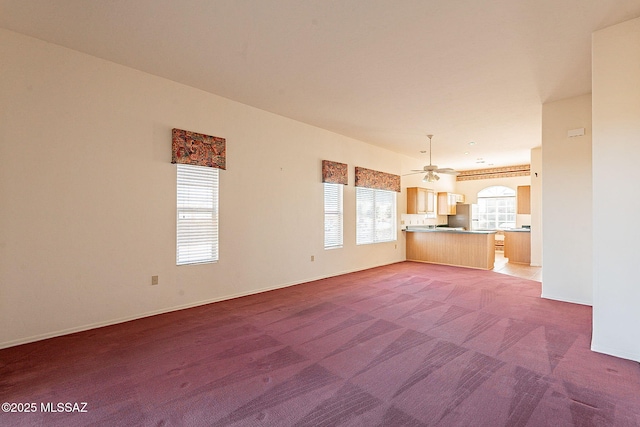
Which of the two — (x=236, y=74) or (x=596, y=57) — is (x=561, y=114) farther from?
(x=236, y=74)

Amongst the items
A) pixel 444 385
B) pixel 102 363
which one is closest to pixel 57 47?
pixel 102 363

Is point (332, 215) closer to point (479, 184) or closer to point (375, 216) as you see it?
point (375, 216)

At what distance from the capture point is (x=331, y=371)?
2.40m

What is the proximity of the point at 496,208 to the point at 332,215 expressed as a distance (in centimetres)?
773

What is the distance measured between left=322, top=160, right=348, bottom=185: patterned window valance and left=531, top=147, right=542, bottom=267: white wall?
16.9ft

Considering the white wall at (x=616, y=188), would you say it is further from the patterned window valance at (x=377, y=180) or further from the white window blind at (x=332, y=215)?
the patterned window valance at (x=377, y=180)

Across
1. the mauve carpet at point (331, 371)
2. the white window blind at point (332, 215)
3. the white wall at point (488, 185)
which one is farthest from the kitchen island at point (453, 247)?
the mauve carpet at point (331, 371)

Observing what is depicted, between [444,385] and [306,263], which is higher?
[306,263]

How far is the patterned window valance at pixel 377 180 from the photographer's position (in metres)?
6.72

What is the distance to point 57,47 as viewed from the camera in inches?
122

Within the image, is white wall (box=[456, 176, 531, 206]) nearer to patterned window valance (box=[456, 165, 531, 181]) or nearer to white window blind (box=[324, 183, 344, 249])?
patterned window valance (box=[456, 165, 531, 181])

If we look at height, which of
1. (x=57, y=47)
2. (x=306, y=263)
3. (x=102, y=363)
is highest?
(x=57, y=47)

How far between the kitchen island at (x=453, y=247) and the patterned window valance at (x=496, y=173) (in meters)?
3.96

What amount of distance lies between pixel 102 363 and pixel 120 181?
2004mm
